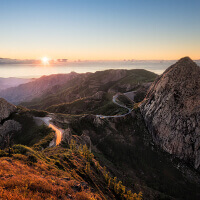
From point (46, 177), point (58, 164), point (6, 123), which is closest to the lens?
point (46, 177)

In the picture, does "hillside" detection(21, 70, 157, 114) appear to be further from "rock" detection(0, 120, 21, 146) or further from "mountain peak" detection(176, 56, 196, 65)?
"rock" detection(0, 120, 21, 146)

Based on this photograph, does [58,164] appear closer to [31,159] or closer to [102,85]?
[31,159]

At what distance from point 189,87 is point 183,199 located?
41022 mm

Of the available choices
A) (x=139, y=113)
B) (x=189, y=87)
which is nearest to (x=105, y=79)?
(x=139, y=113)

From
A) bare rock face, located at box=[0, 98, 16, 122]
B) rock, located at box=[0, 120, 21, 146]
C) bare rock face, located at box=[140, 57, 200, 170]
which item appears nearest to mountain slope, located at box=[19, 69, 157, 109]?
bare rock face, located at box=[140, 57, 200, 170]

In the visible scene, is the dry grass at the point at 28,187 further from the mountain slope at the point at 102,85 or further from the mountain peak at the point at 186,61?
the mountain slope at the point at 102,85

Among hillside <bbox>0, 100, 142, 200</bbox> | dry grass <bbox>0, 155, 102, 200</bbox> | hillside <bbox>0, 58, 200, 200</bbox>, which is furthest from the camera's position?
hillside <bbox>0, 58, 200, 200</bbox>

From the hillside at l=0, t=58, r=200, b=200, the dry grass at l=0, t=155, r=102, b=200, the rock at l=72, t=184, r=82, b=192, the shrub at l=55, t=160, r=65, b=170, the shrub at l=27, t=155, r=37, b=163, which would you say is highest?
the dry grass at l=0, t=155, r=102, b=200

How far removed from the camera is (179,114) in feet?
181

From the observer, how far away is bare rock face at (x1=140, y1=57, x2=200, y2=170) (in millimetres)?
51781

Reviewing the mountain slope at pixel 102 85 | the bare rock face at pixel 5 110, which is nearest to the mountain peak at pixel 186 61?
the mountain slope at pixel 102 85

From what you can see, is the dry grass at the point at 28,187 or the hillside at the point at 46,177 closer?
the dry grass at the point at 28,187

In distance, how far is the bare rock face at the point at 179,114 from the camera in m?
51.8

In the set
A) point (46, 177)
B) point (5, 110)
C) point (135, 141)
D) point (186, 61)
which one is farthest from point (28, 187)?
point (186, 61)
